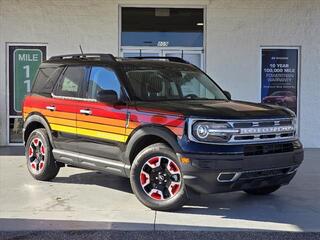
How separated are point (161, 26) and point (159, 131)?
7.25m

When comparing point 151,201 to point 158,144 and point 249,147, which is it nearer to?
point 158,144

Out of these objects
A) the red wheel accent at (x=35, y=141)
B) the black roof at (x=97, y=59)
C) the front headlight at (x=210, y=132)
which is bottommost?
the red wheel accent at (x=35, y=141)

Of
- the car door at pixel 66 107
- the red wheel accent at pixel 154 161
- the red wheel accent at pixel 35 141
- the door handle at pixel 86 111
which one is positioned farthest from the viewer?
the red wheel accent at pixel 35 141

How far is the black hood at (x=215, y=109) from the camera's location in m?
6.62

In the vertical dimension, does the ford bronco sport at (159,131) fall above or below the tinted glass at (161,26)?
below

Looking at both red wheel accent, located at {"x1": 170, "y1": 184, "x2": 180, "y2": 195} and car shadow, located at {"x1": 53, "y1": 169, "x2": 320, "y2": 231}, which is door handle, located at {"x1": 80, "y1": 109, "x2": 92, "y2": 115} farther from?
red wheel accent, located at {"x1": 170, "y1": 184, "x2": 180, "y2": 195}

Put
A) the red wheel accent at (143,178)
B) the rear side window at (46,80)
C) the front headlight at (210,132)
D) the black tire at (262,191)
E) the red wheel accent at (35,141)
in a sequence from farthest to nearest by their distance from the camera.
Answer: the red wheel accent at (35,141) → the rear side window at (46,80) → the black tire at (262,191) → the red wheel accent at (143,178) → the front headlight at (210,132)

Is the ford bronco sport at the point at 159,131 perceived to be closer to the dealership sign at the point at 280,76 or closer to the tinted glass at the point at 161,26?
the tinted glass at the point at 161,26

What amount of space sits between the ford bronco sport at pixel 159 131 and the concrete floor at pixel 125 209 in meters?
0.29

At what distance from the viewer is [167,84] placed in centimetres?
776

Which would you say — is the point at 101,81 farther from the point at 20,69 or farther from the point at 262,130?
the point at 20,69

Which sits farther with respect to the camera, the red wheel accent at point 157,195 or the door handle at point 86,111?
the door handle at point 86,111

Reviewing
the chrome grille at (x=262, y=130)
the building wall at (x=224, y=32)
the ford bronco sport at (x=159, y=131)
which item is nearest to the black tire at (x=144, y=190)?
the ford bronco sport at (x=159, y=131)

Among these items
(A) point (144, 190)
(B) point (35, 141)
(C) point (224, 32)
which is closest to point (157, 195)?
(A) point (144, 190)
